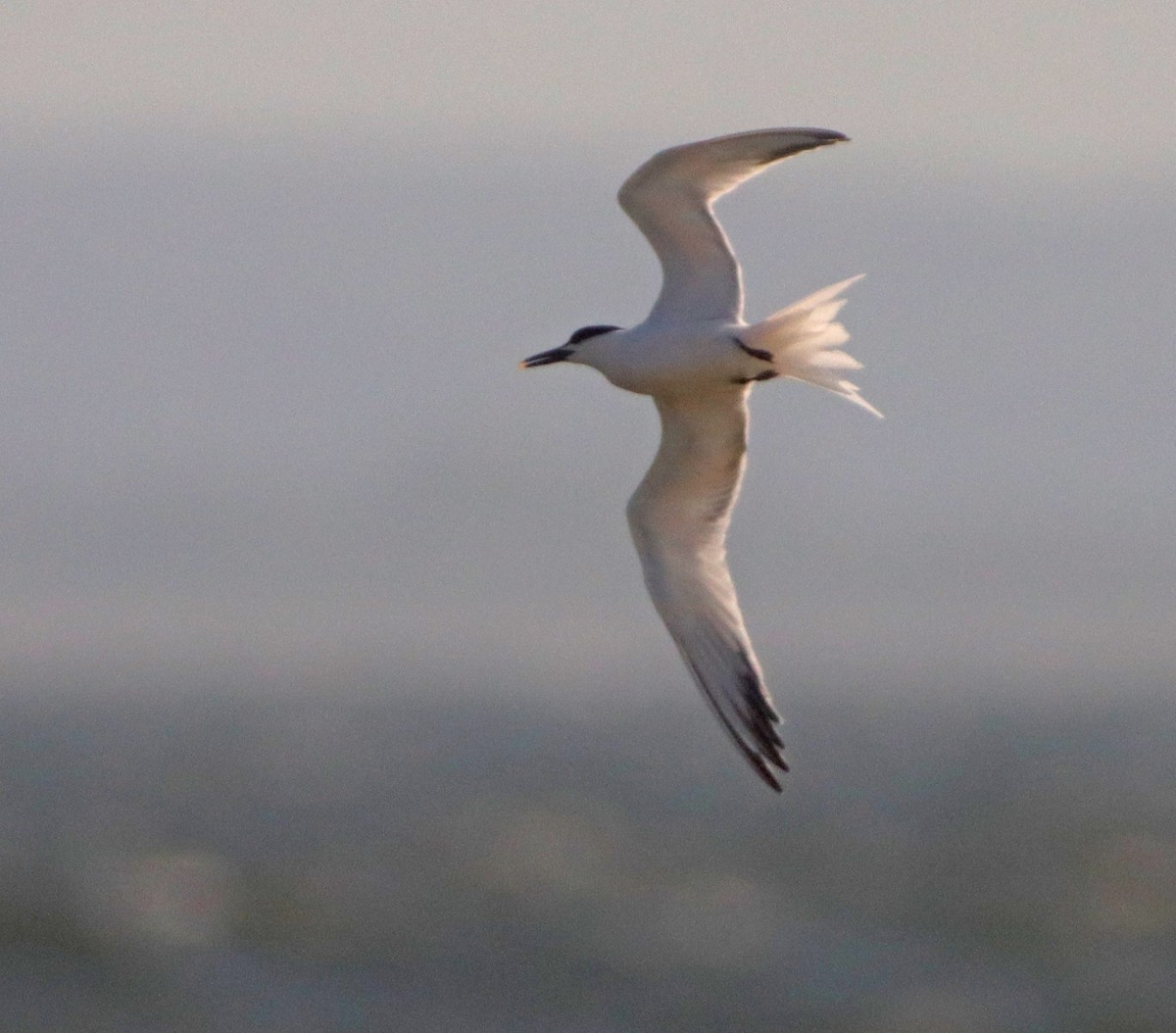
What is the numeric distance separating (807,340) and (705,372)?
0.50m

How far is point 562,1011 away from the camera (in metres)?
23.9

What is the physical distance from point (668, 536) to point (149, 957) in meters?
13.9

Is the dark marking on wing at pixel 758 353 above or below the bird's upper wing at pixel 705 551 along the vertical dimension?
above

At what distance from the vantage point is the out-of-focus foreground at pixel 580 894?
24.2 metres

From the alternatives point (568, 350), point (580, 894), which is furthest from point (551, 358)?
point (580, 894)

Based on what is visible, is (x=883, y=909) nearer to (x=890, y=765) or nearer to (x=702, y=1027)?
(x=702, y=1027)

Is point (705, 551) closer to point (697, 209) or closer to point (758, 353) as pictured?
point (758, 353)

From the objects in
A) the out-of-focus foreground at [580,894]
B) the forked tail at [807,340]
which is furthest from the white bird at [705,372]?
the out-of-focus foreground at [580,894]

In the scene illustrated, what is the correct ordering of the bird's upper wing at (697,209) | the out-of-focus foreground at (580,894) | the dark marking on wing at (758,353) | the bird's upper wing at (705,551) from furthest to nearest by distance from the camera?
the out-of-focus foreground at (580,894), the bird's upper wing at (705,551), the dark marking on wing at (758,353), the bird's upper wing at (697,209)

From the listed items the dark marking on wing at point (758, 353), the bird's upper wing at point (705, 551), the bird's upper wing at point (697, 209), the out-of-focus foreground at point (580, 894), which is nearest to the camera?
the bird's upper wing at point (697, 209)

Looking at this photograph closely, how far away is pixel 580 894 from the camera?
97.7ft

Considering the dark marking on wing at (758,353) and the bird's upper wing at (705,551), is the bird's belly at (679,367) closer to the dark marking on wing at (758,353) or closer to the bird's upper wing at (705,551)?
the dark marking on wing at (758,353)

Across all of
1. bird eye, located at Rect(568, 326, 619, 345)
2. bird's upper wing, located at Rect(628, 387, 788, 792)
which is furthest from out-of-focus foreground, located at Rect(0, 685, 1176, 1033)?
bird eye, located at Rect(568, 326, 619, 345)

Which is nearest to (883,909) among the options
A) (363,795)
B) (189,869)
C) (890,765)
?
(189,869)
